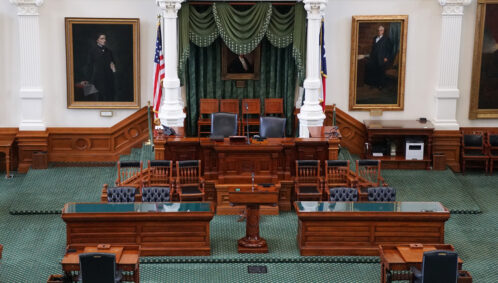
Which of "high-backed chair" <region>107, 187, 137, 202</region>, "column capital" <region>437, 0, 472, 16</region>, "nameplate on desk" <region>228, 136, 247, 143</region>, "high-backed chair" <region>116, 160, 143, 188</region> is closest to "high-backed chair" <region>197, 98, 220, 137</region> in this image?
"high-backed chair" <region>116, 160, 143, 188</region>

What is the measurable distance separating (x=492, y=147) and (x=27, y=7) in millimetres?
9917

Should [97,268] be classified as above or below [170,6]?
below

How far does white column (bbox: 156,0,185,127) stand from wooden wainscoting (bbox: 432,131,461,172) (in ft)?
17.7

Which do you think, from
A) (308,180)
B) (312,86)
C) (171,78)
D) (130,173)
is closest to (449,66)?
(312,86)

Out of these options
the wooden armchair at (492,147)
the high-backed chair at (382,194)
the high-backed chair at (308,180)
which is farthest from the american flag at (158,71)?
the wooden armchair at (492,147)

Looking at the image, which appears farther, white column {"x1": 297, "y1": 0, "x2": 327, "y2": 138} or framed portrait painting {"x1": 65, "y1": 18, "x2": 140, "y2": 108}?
framed portrait painting {"x1": 65, "y1": 18, "x2": 140, "y2": 108}

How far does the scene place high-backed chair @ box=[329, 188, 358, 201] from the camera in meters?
13.7

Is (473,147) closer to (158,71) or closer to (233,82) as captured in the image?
(233,82)

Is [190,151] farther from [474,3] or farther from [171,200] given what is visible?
[474,3]

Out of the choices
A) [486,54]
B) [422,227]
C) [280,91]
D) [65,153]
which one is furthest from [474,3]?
[65,153]

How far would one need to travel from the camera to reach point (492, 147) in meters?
17.4

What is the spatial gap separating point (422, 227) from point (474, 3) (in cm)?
639

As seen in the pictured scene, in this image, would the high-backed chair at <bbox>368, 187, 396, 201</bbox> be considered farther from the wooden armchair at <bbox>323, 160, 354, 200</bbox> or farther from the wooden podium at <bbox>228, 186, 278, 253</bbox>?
the wooden podium at <bbox>228, 186, 278, 253</bbox>

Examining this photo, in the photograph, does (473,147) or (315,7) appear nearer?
(315,7)
